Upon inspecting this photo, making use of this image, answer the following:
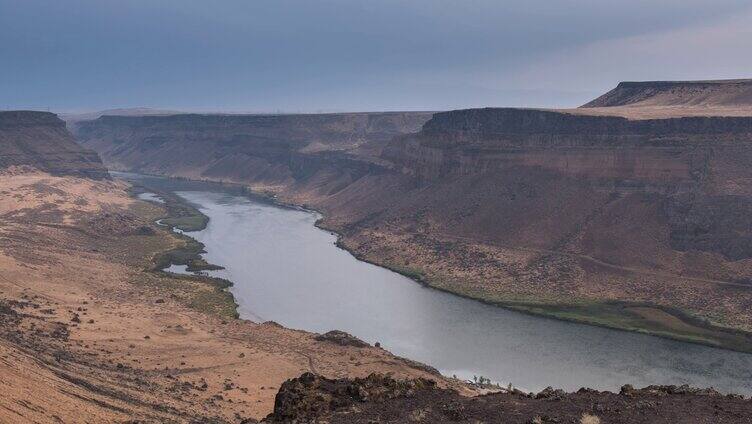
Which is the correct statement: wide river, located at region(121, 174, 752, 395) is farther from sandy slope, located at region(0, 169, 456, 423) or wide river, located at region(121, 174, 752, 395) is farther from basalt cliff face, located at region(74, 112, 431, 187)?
basalt cliff face, located at region(74, 112, 431, 187)

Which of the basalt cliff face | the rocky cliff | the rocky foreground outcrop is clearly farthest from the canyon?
the basalt cliff face

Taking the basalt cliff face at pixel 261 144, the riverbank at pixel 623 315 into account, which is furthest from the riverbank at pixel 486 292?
the basalt cliff face at pixel 261 144

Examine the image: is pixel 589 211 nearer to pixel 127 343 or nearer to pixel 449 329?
pixel 449 329

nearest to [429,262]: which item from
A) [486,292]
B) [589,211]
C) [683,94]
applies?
[486,292]

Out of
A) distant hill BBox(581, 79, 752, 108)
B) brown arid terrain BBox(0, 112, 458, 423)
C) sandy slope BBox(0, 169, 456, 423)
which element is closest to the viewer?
sandy slope BBox(0, 169, 456, 423)

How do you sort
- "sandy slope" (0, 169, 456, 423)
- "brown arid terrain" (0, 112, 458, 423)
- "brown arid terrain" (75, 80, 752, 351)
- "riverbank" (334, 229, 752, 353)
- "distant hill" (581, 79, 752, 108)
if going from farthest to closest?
"distant hill" (581, 79, 752, 108) < "brown arid terrain" (75, 80, 752, 351) < "riverbank" (334, 229, 752, 353) < "brown arid terrain" (0, 112, 458, 423) < "sandy slope" (0, 169, 456, 423)

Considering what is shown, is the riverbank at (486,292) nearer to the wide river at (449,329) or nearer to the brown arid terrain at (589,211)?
the brown arid terrain at (589,211)
